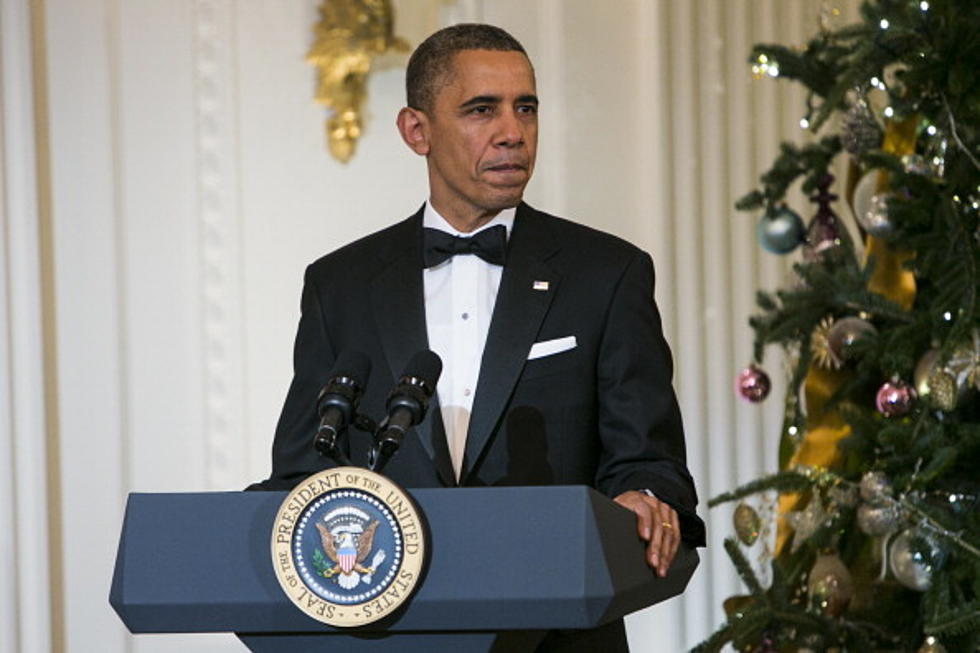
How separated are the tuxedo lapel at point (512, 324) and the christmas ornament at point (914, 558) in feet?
3.85

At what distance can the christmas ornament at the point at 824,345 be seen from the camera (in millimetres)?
4152

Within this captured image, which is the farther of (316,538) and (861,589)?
(861,589)

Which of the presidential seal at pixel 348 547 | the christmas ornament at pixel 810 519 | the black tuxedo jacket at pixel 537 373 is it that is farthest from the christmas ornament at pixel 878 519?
the presidential seal at pixel 348 547

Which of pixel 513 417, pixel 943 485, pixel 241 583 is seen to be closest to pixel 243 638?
pixel 241 583

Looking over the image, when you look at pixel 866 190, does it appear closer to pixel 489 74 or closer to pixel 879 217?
pixel 879 217

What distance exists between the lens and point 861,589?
13.5 feet

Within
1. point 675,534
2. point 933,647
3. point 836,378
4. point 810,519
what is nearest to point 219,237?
point 836,378

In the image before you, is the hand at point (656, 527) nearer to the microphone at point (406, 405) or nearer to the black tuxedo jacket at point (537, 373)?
the black tuxedo jacket at point (537, 373)

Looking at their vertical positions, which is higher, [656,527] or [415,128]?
[415,128]

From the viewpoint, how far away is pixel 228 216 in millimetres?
5199

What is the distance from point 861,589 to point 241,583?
2227 mm

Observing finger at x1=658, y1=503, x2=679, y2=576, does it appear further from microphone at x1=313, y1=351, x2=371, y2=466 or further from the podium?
microphone at x1=313, y1=351, x2=371, y2=466

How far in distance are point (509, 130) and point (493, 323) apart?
0.33m

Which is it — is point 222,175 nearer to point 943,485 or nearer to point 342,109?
point 342,109
